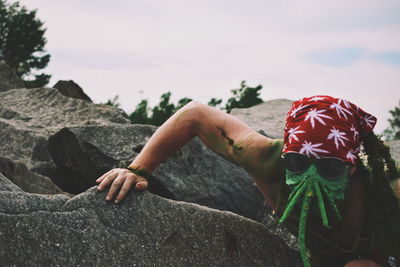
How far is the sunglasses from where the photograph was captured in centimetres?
252

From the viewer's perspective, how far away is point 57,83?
761cm

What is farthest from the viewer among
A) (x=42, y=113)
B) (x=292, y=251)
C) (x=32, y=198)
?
(x=42, y=113)

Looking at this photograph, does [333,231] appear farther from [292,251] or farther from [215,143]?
[215,143]

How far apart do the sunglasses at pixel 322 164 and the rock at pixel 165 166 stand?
6.72 ft

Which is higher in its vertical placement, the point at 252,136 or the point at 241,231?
the point at 252,136

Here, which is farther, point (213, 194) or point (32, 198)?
point (213, 194)

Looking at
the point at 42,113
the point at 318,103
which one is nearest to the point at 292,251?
the point at 318,103

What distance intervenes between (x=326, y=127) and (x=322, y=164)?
0.56 feet

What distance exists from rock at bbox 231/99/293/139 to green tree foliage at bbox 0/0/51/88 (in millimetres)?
10338

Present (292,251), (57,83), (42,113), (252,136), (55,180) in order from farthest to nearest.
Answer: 1. (57,83)
2. (42,113)
3. (55,180)
4. (292,251)
5. (252,136)

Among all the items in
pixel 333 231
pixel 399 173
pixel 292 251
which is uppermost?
pixel 399 173

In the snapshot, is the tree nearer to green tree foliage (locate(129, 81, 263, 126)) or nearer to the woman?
green tree foliage (locate(129, 81, 263, 126))

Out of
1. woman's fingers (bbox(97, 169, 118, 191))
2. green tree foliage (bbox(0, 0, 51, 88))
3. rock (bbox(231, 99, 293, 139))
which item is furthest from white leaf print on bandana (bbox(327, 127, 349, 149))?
green tree foliage (bbox(0, 0, 51, 88))

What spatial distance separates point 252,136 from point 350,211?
619 millimetres
